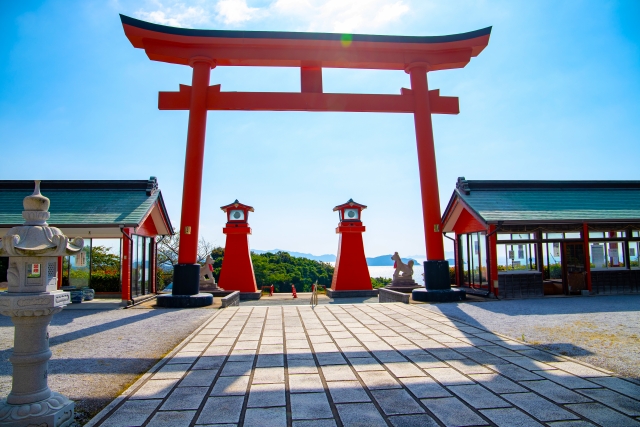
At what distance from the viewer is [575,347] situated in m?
5.38

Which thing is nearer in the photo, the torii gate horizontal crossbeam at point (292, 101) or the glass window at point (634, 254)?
the torii gate horizontal crossbeam at point (292, 101)

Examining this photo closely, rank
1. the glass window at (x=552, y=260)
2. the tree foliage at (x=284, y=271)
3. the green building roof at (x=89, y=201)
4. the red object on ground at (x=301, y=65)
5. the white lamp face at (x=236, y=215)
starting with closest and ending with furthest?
the red object on ground at (x=301, y=65) < the green building roof at (x=89, y=201) < the glass window at (x=552, y=260) < the white lamp face at (x=236, y=215) < the tree foliage at (x=284, y=271)

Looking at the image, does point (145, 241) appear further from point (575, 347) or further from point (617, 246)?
point (617, 246)

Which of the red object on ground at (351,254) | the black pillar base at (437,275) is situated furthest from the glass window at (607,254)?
the red object on ground at (351,254)

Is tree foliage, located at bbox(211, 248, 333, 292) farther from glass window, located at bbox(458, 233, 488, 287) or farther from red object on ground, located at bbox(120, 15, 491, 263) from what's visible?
red object on ground, located at bbox(120, 15, 491, 263)

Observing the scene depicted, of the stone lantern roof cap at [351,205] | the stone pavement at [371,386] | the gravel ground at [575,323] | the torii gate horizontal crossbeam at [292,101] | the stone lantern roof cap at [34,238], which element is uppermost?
the torii gate horizontal crossbeam at [292,101]

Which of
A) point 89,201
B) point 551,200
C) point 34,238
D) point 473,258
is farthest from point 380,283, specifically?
point 34,238

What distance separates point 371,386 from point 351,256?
1358 cm

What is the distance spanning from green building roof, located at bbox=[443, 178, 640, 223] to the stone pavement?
6.94 m

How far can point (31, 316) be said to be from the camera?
10.2 ft

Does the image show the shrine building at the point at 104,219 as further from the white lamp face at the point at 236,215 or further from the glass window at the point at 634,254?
the glass window at the point at 634,254

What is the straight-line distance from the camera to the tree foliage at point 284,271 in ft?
77.5

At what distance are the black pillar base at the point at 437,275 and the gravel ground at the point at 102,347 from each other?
5483mm

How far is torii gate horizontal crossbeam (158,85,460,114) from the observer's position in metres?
10.1
